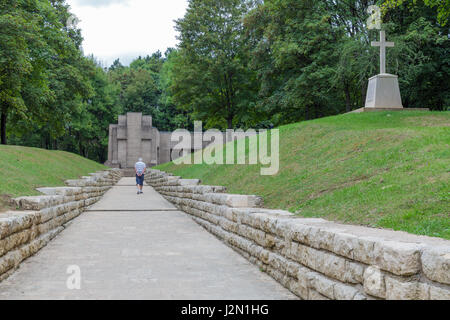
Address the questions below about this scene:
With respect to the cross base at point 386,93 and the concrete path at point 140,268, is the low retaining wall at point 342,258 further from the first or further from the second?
the cross base at point 386,93

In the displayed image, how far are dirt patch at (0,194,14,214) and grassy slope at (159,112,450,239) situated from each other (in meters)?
5.42

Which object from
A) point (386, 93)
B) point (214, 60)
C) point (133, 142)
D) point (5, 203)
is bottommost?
point (5, 203)

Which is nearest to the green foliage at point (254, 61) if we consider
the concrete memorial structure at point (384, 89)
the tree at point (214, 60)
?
the tree at point (214, 60)

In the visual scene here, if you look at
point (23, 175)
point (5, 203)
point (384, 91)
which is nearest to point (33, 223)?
point (5, 203)

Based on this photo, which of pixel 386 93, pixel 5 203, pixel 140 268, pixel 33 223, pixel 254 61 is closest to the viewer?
pixel 140 268

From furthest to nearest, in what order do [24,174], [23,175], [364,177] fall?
[24,174] → [23,175] → [364,177]

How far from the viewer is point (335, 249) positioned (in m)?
4.19

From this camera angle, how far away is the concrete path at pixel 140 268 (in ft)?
16.5

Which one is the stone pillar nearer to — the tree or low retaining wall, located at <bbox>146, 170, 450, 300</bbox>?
the tree

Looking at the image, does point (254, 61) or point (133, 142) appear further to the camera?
point (133, 142)

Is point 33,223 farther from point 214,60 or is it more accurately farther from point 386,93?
point 214,60

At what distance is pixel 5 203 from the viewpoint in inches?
338

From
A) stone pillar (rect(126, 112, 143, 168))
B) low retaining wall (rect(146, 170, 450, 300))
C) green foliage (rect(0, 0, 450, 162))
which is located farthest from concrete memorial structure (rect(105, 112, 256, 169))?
low retaining wall (rect(146, 170, 450, 300))

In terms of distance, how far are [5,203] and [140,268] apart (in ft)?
13.4
